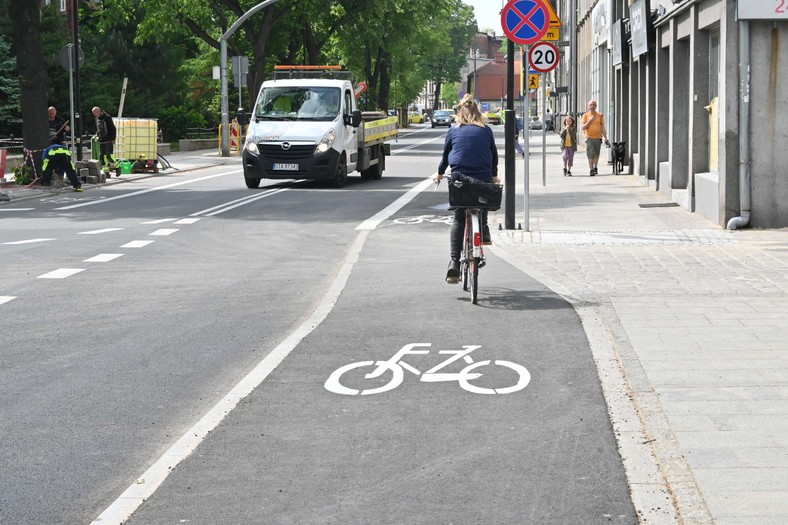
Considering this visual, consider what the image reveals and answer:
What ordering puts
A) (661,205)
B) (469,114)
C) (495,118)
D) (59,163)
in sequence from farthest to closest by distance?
(495,118) → (59,163) → (661,205) → (469,114)

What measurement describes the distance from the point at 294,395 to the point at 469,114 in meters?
4.98

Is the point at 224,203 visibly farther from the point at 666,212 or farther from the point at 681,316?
the point at 681,316

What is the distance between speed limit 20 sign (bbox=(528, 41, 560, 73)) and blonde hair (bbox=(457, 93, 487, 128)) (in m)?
10.7

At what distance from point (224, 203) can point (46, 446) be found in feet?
58.3

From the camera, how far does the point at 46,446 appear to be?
644cm

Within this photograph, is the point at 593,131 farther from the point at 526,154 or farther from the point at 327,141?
the point at 526,154

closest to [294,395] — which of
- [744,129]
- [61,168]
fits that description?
[744,129]

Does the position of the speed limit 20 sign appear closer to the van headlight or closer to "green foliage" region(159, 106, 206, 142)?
the van headlight

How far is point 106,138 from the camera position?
33.7 m

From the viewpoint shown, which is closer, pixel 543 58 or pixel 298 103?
pixel 543 58

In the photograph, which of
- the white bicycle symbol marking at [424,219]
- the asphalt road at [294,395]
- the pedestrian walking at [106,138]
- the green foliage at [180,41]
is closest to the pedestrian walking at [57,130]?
the pedestrian walking at [106,138]

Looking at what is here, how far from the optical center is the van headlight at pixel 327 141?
28297 mm

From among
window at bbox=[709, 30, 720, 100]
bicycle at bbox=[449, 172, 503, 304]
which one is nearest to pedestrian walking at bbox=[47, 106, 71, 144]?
window at bbox=[709, 30, 720, 100]

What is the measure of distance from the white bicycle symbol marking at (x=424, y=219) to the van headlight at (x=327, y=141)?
323 inches
